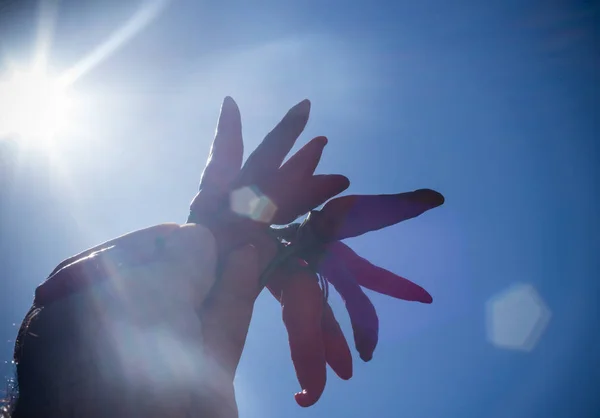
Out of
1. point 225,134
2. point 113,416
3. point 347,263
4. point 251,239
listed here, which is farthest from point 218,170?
point 113,416

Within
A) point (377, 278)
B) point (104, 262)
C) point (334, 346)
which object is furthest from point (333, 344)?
point (104, 262)

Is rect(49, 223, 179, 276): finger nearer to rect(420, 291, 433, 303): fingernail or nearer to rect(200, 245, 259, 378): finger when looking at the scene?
rect(200, 245, 259, 378): finger

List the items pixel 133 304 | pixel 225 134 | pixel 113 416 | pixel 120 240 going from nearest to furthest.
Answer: pixel 113 416
pixel 133 304
pixel 120 240
pixel 225 134

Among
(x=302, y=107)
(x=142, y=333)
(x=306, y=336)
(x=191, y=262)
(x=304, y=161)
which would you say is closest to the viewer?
(x=142, y=333)

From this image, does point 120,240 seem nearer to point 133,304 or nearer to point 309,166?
point 133,304

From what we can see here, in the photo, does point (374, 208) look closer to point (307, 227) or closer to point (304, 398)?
point (307, 227)

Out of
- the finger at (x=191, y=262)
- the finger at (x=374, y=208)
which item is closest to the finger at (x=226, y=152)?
the finger at (x=191, y=262)
